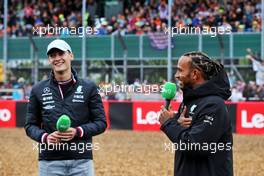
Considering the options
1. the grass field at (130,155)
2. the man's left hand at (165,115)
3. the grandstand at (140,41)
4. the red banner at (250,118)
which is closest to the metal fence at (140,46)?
the grandstand at (140,41)

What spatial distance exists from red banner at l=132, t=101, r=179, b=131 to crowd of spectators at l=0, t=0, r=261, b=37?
467cm

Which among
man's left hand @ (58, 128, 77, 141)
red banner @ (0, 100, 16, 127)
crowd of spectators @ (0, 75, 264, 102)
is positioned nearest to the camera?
man's left hand @ (58, 128, 77, 141)

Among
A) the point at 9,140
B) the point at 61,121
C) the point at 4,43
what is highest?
the point at 4,43

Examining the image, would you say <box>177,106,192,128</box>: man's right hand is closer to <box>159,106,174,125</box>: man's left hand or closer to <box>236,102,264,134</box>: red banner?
<box>159,106,174,125</box>: man's left hand

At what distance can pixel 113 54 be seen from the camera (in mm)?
25438

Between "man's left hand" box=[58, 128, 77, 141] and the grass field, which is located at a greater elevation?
"man's left hand" box=[58, 128, 77, 141]

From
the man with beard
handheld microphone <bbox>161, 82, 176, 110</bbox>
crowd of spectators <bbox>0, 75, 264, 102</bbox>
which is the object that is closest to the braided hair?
the man with beard

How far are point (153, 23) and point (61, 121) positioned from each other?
21.2m

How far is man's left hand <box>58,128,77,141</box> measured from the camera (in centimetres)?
477

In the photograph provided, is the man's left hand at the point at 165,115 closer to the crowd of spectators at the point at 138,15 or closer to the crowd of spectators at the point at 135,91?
the crowd of spectators at the point at 135,91

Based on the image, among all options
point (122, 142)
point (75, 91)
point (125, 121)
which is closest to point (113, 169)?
point (122, 142)

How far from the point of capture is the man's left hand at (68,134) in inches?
188

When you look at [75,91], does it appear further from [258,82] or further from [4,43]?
[4,43]

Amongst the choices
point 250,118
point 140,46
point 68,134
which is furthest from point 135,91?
point 68,134
